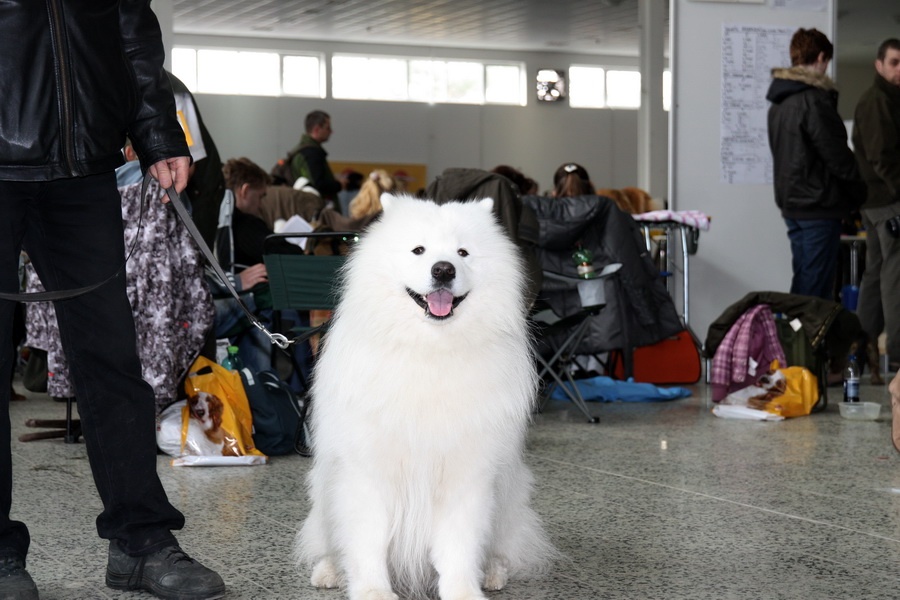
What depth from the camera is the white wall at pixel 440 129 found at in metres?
19.6

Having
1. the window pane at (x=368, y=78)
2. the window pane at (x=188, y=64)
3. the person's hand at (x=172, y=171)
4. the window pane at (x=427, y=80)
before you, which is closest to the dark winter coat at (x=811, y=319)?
the person's hand at (x=172, y=171)

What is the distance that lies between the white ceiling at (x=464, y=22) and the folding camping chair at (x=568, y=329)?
1144cm

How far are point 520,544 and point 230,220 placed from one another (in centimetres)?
389

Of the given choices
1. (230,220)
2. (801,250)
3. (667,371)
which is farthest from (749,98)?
(230,220)

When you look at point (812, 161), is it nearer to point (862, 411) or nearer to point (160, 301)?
point (862, 411)

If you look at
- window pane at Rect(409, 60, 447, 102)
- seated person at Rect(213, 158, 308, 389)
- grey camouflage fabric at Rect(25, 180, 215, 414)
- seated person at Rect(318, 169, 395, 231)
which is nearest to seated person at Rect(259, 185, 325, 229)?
seated person at Rect(318, 169, 395, 231)

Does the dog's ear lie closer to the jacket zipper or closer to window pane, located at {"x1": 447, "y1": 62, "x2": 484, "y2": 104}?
the jacket zipper

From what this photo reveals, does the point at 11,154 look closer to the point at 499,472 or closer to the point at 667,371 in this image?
the point at 499,472

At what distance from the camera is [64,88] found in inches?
89.4

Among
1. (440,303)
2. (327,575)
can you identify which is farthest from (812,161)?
(327,575)

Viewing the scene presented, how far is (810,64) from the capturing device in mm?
6812

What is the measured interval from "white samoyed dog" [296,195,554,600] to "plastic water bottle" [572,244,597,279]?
143 inches

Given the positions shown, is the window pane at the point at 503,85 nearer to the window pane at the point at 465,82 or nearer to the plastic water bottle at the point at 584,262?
the window pane at the point at 465,82

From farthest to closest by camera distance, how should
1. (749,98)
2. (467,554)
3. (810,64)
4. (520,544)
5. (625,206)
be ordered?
(625,206)
(749,98)
(810,64)
(520,544)
(467,554)
